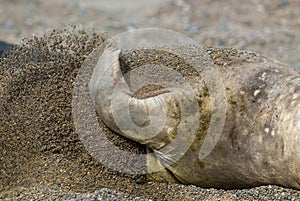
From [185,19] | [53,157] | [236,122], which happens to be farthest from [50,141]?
[185,19]

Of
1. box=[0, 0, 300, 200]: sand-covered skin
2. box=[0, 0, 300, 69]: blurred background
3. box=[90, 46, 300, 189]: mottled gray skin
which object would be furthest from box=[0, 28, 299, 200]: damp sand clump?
box=[0, 0, 300, 69]: blurred background

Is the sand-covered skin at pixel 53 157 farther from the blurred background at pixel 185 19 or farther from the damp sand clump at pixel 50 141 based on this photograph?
the blurred background at pixel 185 19

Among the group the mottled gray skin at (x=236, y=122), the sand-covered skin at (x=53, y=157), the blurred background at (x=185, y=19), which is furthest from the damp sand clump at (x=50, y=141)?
the blurred background at (x=185, y=19)

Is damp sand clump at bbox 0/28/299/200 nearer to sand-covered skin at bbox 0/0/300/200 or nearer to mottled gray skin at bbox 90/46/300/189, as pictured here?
sand-covered skin at bbox 0/0/300/200

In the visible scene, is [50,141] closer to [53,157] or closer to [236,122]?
[53,157]

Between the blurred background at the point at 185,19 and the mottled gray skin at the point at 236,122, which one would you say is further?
the blurred background at the point at 185,19

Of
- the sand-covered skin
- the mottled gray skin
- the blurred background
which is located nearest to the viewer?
the mottled gray skin
